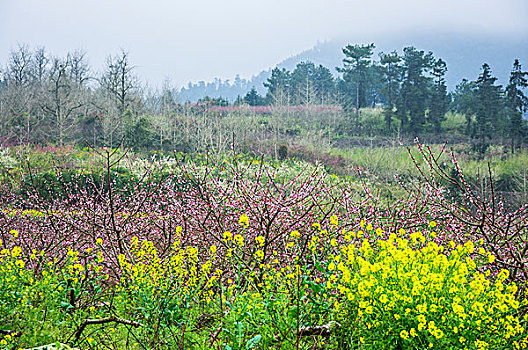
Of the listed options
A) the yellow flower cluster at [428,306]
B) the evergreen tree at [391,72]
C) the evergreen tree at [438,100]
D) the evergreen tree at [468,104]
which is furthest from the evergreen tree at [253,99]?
the yellow flower cluster at [428,306]

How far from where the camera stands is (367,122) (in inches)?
1145

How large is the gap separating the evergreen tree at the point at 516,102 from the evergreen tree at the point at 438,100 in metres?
4.51

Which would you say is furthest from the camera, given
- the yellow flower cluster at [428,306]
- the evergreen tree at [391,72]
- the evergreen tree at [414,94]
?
the evergreen tree at [391,72]

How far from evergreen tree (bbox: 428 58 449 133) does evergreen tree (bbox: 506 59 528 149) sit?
4.51 metres

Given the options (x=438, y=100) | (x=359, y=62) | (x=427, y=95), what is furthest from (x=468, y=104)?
(x=359, y=62)

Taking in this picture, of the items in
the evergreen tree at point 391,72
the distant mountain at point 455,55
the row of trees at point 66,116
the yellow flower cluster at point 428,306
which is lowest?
the yellow flower cluster at point 428,306

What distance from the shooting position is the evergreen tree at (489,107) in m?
22.0

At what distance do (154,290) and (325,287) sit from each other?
1399mm

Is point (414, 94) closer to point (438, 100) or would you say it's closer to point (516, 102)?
point (438, 100)

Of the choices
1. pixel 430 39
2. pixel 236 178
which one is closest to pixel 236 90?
pixel 430 39

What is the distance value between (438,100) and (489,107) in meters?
4.89

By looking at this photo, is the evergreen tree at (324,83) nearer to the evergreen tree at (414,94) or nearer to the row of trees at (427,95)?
the row of trees at (427,95)

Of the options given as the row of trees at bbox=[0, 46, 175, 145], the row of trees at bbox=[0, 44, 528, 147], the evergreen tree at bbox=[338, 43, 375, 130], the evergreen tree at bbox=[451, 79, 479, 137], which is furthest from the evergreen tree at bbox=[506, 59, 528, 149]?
the row of trees at bbox=[0, 46, 175, 145]

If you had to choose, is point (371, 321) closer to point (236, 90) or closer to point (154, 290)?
point (154, 290)
